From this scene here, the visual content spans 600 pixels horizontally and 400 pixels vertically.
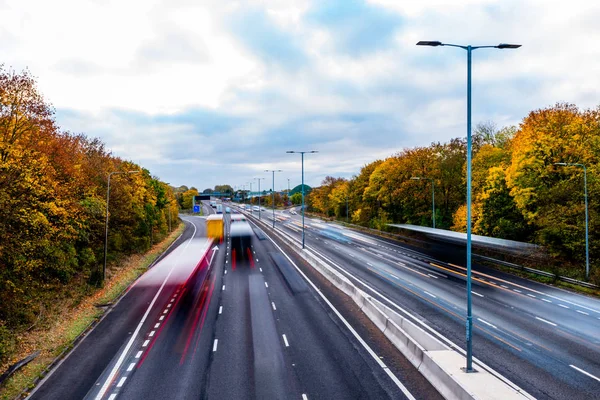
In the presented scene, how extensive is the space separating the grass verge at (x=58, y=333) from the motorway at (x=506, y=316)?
17703 millimetres

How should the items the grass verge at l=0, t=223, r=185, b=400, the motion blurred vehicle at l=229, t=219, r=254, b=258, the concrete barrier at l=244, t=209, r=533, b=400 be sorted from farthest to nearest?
the motion blurred vehicle at l=229, t=219, r=254, b=258 → the grass verge at l=0, t=223, r=185, b=400 → the concrete barrier at l=244, t=209, r=533, b=400

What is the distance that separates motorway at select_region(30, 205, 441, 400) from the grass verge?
1.89 feet

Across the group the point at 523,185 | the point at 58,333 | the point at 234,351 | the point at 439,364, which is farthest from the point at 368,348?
the point at 523,185

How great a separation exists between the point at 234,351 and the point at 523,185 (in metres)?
32.6

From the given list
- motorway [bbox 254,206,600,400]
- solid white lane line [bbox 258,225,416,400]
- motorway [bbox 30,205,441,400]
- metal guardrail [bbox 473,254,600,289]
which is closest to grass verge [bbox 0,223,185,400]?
motorway [bbox 30,205,441,400]

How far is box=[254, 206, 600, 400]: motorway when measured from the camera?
48.8 feet

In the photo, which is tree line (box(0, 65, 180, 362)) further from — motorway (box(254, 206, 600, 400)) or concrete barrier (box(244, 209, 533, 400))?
motorway (box(254, 206, 600, 400))

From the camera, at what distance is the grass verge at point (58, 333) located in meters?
15.1

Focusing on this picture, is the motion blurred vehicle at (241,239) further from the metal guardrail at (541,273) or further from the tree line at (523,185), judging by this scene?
the metal guardrail at (541,273)

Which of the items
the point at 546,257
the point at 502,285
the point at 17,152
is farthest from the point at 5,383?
the point at 546,257

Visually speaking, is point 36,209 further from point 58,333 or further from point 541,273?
point 541,273

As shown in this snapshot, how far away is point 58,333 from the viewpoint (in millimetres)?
20812

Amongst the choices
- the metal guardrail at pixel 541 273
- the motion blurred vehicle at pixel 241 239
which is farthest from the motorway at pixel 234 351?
the motion blurred vehicle at pixel 241 239

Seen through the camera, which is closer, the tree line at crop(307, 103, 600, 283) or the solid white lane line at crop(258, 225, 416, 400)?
the solid white lane line at crop(258, 225, 416, 400)
